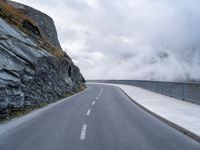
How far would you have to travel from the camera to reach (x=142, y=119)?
44.7 feet

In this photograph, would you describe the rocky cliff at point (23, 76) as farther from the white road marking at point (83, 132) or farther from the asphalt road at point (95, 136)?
the white road marking at point (83, 132)

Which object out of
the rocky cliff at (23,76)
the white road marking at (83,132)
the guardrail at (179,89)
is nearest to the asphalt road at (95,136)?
the white road marking at (83,132)

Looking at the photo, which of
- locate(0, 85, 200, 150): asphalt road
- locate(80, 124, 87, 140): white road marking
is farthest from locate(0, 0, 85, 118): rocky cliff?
locate(80, 124, 87, 140): white road marking

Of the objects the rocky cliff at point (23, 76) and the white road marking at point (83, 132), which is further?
the rocky cliff at point (23, 76)

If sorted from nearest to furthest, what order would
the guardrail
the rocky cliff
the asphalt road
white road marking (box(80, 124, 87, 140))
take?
the asphalt road → white road marking (box(80, 124, 87, 140)) → the rocky cliff → the guardrail

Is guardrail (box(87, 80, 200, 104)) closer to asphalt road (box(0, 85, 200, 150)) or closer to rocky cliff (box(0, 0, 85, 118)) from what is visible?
asphalt road (box(0, 85, 200, 150))

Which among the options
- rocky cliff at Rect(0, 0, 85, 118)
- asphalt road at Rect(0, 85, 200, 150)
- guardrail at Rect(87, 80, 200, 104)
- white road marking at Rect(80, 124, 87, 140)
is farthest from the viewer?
guardrail at Rect(87, 80, 200, 104)

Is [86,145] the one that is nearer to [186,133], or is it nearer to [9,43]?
[186,133]

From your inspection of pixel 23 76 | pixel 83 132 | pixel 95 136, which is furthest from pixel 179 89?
pixel 95 136

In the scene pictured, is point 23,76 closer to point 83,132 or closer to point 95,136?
point 83,132

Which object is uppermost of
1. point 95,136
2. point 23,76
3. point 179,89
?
point 23,76

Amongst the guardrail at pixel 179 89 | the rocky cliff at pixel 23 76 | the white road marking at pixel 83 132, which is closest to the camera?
the white road marking at pixel 83 132

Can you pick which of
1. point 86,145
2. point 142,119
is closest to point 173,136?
point 86,145

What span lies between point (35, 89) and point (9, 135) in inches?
390
